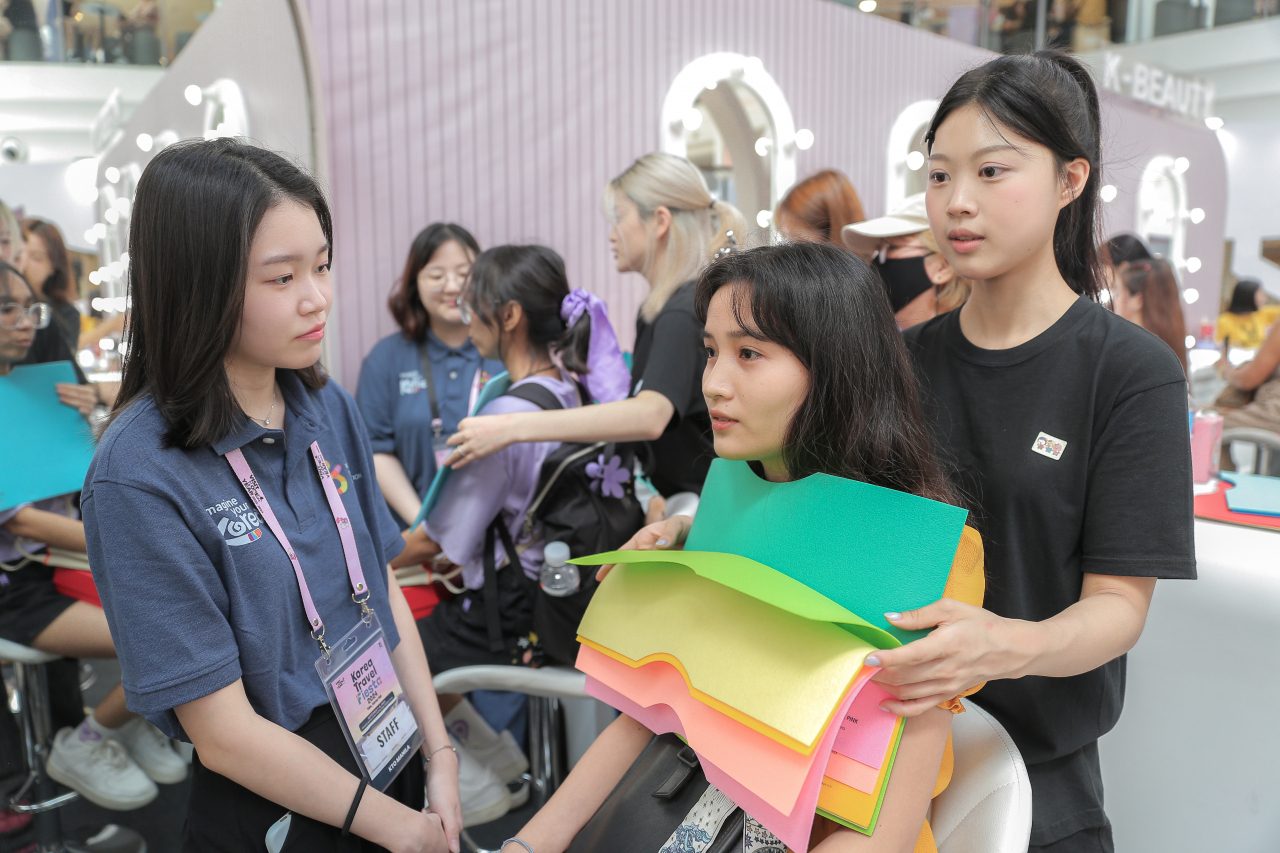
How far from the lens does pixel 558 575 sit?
1840 mm

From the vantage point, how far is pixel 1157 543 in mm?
972

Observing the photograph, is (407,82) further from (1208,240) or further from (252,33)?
(1208,240)

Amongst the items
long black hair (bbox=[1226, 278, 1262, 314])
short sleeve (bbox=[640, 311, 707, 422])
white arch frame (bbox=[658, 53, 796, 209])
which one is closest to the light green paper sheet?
short sleeve (bbox=[640, 311, 707, 422])

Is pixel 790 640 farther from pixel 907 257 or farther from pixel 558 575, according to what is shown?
pixel 907 257

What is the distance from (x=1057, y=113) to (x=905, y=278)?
1635 millimetres

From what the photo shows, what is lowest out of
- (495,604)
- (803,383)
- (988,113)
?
(495,604)

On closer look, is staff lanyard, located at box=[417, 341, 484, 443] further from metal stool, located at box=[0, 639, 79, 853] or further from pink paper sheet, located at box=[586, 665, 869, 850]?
pink paper sheet, located at box=[586, 665, 869, 850]

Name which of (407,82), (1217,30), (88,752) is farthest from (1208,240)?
(88,752)

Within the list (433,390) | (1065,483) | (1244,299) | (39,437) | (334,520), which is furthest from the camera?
(1244,299)

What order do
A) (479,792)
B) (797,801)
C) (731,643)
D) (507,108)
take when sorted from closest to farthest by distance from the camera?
(797,801) → (731,643) → (479,792) → (507,108)

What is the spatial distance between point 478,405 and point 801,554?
45.8 inches

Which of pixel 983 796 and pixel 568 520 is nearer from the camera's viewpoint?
pixel 983 796

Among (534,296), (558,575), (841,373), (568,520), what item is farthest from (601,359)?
(841,373)

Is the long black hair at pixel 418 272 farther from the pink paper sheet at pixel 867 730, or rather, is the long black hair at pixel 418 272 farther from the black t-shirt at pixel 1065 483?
the pink paper sheet at pixel 867 730
